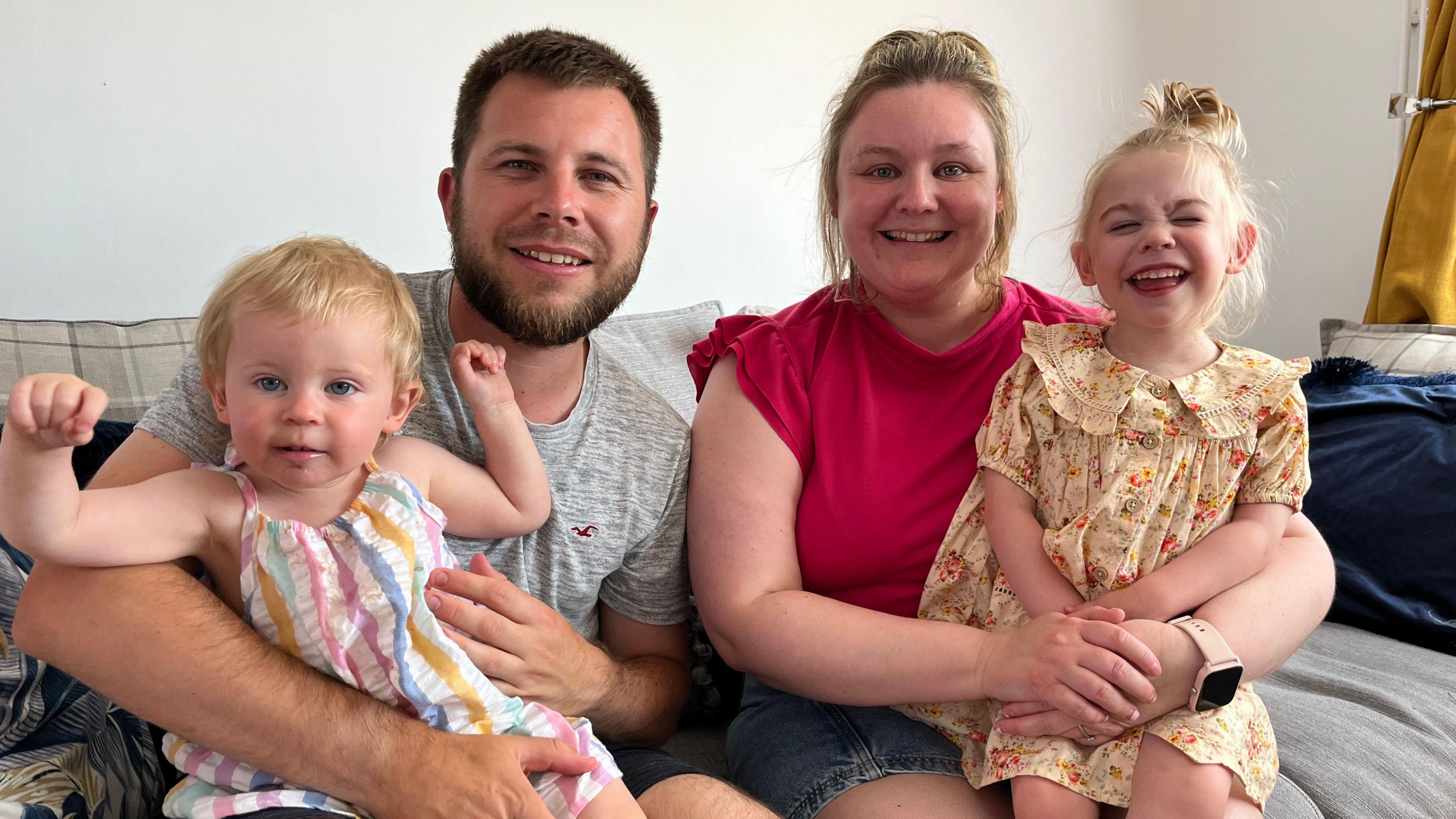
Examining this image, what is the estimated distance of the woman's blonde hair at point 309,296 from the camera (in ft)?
3.52

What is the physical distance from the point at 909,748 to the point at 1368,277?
274 cm

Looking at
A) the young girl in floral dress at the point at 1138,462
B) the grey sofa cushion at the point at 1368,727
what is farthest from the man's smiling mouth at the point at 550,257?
the grey sofa cushion at the point at 1368,727

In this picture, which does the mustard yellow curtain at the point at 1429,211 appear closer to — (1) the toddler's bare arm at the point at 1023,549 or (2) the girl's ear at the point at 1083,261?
(2) the girl's ear at the point at 1083,261

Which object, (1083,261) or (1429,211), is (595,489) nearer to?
(1083,261)

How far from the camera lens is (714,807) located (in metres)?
1.19

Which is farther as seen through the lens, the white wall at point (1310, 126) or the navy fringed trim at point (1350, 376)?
the white wall at point (1310, 126)

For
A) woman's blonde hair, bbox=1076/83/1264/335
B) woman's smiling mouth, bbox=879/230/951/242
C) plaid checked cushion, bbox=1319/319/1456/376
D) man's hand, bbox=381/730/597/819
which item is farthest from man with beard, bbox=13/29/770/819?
plaid checked cushion, bbox=1319/319/1456/376

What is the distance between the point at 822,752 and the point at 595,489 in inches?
18.9

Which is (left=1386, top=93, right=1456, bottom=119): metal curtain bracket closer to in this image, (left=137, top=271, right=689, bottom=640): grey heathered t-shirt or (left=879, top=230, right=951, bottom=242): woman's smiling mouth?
(left=879, top=230, right=951, bottom=242): woman's smiling mouth

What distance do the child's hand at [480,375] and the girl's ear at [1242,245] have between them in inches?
37.9

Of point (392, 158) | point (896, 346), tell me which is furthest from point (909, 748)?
point (392, 158)

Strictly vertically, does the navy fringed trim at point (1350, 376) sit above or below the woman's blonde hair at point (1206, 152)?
below

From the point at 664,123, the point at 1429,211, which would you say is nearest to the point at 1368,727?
the point at 1429,211

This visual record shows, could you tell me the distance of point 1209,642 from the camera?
115cm
